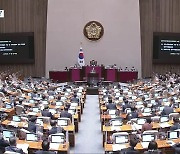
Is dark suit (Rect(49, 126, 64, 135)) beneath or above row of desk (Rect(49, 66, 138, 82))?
beneath

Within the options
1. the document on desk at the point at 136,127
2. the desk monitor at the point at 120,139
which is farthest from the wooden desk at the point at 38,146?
the document on desk at the point at 136,127

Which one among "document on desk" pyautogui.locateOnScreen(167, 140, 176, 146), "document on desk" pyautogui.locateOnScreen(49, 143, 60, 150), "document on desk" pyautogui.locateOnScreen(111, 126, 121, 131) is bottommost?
"document on desk" pyautogui.locateOnScreen(49, 143, 60, 150)

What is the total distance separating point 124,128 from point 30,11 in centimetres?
2525

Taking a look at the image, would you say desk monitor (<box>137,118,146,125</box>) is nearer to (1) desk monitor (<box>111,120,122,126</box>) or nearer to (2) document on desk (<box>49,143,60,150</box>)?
(1) desk monitor (<box>111,120,122,126</box>)

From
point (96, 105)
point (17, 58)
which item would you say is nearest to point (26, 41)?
point (17, 58)

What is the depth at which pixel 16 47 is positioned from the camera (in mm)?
34562

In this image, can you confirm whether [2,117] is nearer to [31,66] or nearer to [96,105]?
[96,105]

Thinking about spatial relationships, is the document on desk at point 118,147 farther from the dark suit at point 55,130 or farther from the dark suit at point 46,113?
the dark suit at point 46,113

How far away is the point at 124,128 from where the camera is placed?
13.2 metres

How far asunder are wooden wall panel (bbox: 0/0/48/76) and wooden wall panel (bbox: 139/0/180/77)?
9366 mm

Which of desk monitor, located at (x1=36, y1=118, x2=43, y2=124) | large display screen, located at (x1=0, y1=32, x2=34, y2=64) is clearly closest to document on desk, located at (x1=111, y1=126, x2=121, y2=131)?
desk monitor, located at (x1=36, y1=118, x2=43, y2=124)

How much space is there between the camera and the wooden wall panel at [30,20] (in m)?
36.1

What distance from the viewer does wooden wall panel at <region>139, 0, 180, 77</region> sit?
35.7 meters

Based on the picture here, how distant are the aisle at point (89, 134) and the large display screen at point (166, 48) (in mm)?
14057
